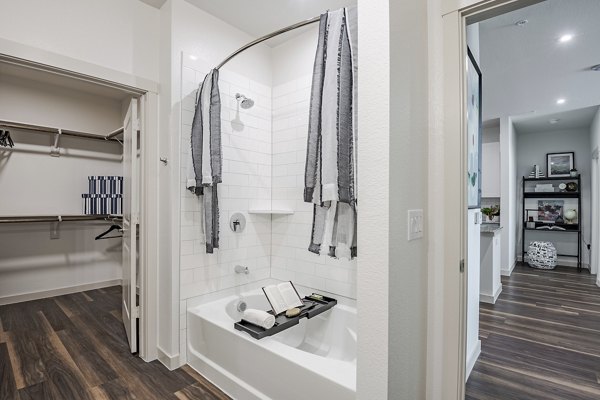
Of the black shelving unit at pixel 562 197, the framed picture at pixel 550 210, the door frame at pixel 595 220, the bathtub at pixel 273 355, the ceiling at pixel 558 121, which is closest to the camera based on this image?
the bathtub at pixel 273 355

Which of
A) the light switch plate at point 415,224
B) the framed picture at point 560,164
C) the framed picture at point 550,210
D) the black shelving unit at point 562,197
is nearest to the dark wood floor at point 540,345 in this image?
the light switch plate at point 415,224

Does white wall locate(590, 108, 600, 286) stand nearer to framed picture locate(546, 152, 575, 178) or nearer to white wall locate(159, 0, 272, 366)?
framed picture locate(546, 152, 575, 178)

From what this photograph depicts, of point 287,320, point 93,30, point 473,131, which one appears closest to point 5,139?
point 93,30

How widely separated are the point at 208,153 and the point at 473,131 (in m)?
1.86

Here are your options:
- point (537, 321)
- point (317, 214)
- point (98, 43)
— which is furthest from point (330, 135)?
point (537, 321)

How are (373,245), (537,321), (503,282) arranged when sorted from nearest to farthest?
(373,245), (537,321), (503,282)

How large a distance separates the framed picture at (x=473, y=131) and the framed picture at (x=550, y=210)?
199 inches

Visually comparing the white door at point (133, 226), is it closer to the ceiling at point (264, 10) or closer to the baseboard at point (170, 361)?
the baseboard at point (170, 361)

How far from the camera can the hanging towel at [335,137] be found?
1.37m

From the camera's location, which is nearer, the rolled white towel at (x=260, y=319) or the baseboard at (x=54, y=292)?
Result: the rolled white towel at (x=260, y=319)

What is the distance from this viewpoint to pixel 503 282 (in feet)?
15.4

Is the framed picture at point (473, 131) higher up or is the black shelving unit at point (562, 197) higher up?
the framed picture at point (473, 131)

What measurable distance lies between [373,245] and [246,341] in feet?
3.89

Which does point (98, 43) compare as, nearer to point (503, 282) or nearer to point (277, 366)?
point (277, 366)
